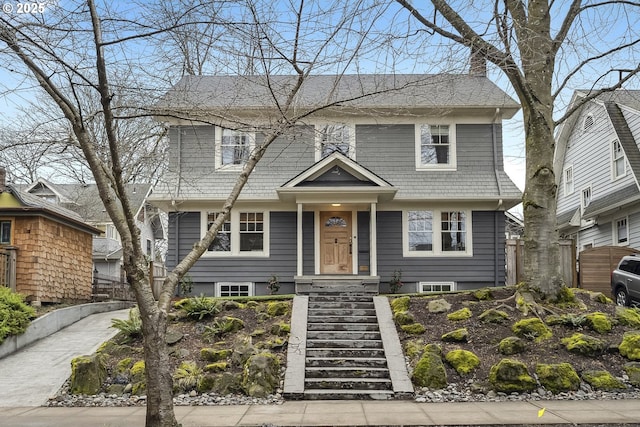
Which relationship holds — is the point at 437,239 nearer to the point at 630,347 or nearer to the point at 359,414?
the point at 630,347

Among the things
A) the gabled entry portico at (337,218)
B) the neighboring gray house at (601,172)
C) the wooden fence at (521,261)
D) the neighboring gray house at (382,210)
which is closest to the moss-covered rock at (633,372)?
the wooden fence at (521,261)

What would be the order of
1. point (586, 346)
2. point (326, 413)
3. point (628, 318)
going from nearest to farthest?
1. point (326, 413)
2. point (586, 346)
3. point (628, 318)

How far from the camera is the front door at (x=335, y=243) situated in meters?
16.0

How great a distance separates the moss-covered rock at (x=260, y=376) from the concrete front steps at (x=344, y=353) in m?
0.23

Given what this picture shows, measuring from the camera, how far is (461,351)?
8.99 metres

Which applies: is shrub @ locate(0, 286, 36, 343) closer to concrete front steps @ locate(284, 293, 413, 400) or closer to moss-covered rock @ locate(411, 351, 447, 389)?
concrete front steps @ locate(284, 293, 413, 400)

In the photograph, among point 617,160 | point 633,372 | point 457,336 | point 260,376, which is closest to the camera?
point 633,372

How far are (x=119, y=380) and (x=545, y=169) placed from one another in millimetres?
8691

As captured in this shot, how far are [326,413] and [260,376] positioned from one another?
164 centimetres

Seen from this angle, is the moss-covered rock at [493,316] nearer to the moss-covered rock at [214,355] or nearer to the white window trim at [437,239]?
the moss-covered rock at [214,355]

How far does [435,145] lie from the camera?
16.6m

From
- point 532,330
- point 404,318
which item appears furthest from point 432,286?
point 532,330

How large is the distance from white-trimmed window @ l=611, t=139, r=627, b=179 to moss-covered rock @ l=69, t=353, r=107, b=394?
17822 millimetres

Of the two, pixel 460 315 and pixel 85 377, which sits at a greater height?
pixel 460 315
